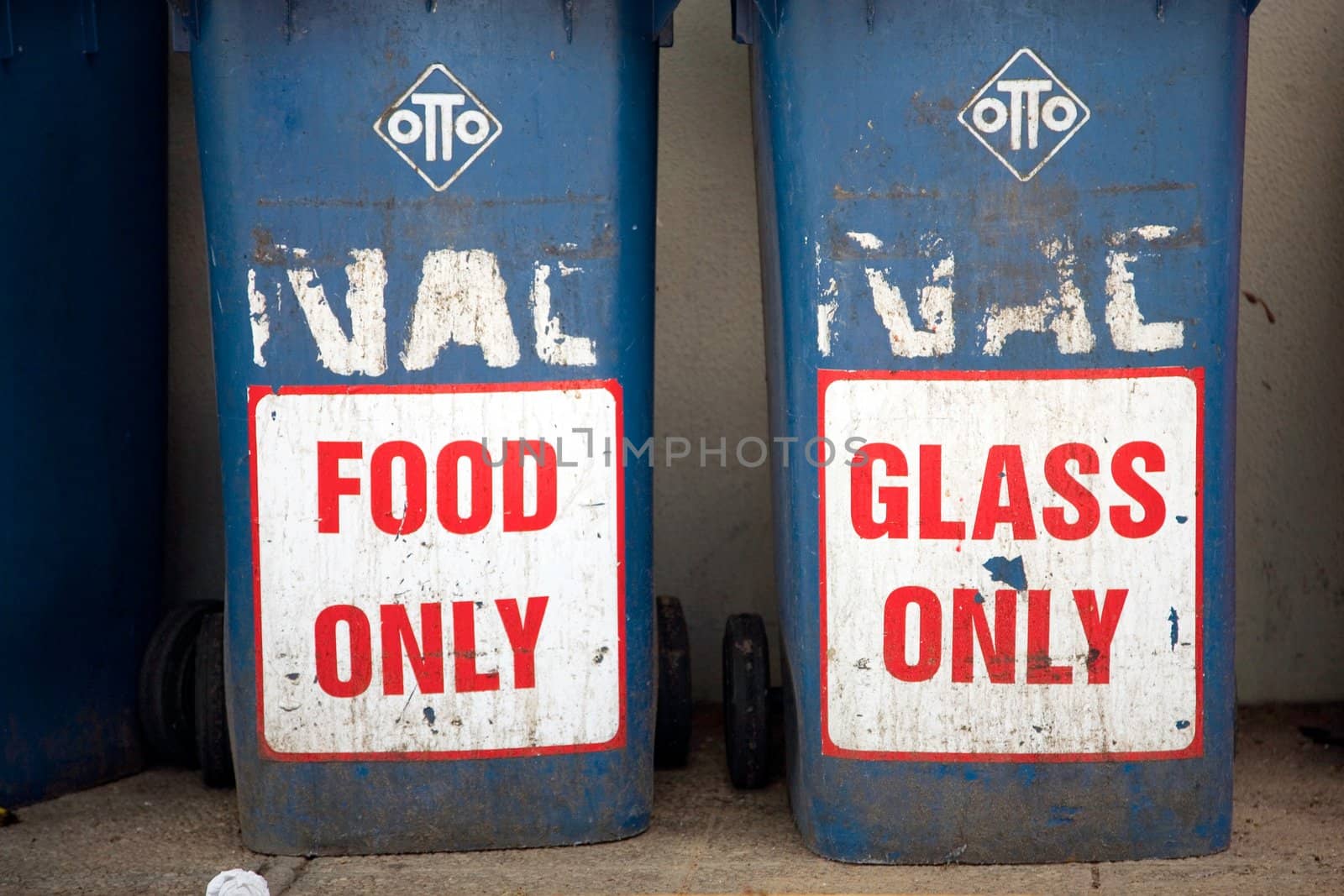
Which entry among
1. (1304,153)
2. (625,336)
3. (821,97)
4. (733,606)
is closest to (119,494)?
(625,336)

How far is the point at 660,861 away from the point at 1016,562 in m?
0.93

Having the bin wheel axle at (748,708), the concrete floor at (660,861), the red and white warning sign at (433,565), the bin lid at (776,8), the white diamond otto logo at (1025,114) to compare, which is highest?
the bin lid at (776,8)

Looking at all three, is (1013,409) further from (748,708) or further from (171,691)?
(171,691)

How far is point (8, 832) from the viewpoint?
313 centimetres

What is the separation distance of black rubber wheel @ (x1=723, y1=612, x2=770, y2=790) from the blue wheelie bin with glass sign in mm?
389

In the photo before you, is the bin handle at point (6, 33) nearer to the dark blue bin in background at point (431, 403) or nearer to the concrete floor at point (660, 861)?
the dark blue bin in background at point (431, 403)

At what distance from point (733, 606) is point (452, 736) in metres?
1.30

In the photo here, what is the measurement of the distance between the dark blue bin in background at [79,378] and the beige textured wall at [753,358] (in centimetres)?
39

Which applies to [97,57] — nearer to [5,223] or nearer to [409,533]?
[5,223]

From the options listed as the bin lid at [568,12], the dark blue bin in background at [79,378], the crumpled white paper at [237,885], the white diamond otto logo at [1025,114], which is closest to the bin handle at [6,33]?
the dark blue bin in background at [79,378]

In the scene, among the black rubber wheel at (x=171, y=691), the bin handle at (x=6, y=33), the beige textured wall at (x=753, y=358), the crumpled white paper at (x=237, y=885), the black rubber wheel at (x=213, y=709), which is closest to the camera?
the crumpled white paper at (x=237, y=885)

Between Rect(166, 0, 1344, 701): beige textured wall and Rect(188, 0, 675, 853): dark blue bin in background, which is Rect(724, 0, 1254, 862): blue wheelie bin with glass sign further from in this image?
Rect(166, 0, 1344, 701): beige textured wall

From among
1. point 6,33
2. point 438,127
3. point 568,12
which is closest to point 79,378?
point 6,33

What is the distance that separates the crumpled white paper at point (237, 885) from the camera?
8.75 feet
